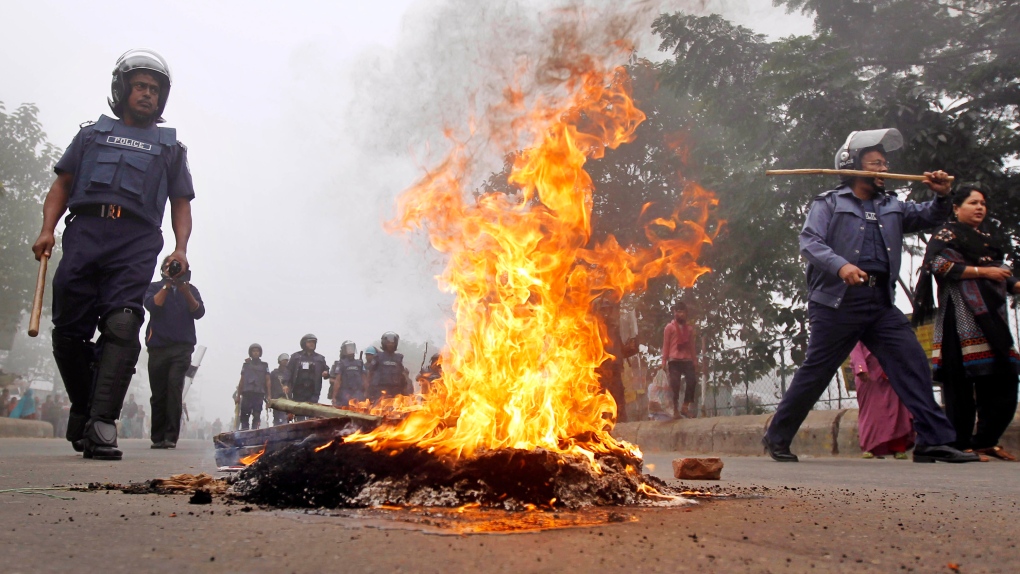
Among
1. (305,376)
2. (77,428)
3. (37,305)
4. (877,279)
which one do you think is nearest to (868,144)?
(877,279)

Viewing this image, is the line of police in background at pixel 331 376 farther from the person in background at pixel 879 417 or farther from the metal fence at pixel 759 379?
the person in background at pixel 879 417

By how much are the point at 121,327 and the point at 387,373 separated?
31.2 feet

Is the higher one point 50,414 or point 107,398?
point 107,398

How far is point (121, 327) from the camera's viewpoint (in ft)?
17.0

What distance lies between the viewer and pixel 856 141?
638 centimetres

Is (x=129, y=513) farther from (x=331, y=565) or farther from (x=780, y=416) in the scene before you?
(x=780, y=416)

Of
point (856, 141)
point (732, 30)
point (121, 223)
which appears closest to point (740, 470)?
point (856, 141)

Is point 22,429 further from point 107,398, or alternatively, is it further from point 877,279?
point 877,279

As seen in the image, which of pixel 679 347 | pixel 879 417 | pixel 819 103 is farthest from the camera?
pixel 679 347

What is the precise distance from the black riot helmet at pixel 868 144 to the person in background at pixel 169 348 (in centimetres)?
638

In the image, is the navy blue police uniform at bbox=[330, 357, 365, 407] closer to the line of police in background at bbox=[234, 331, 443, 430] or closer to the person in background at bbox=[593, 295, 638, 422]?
the line of police in background at bbox=[234, 331, 443, 430]

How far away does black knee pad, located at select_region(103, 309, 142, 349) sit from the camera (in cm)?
517

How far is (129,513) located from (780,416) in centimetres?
502

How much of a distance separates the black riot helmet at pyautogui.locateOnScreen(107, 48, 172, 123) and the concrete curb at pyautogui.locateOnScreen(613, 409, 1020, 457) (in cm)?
636
